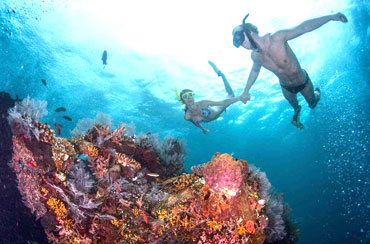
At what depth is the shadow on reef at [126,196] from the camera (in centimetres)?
369

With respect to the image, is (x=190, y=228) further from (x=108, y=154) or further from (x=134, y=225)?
→ (x=108, y=154)

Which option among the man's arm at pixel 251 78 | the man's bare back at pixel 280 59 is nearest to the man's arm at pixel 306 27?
the man's bare back at pixel 280 59

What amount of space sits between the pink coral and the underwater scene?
0.07 ft

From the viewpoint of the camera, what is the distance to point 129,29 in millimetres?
15086

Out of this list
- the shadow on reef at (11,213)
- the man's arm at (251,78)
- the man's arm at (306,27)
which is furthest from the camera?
the man's arm at (251,78)

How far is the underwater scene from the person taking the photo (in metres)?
4.32

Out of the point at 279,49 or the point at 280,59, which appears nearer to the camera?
the point at 279,49

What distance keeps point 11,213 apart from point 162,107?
64.5 feet

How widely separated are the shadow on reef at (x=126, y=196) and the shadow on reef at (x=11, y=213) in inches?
173

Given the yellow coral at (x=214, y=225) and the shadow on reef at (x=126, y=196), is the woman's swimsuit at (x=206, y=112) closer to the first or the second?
the shadow on reef at (x=126, y=196)

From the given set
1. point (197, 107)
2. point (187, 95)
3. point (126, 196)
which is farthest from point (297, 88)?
point (126, 196)

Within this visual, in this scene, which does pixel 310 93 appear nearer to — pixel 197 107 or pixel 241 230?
pixel 197 107

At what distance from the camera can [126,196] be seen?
192 inches

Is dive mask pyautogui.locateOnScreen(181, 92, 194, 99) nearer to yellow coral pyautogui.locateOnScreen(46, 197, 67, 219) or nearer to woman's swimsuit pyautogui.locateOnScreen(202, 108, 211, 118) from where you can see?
woman's swimsuit pyautogui.locateOnScreen(202, 108, 211, 118)
